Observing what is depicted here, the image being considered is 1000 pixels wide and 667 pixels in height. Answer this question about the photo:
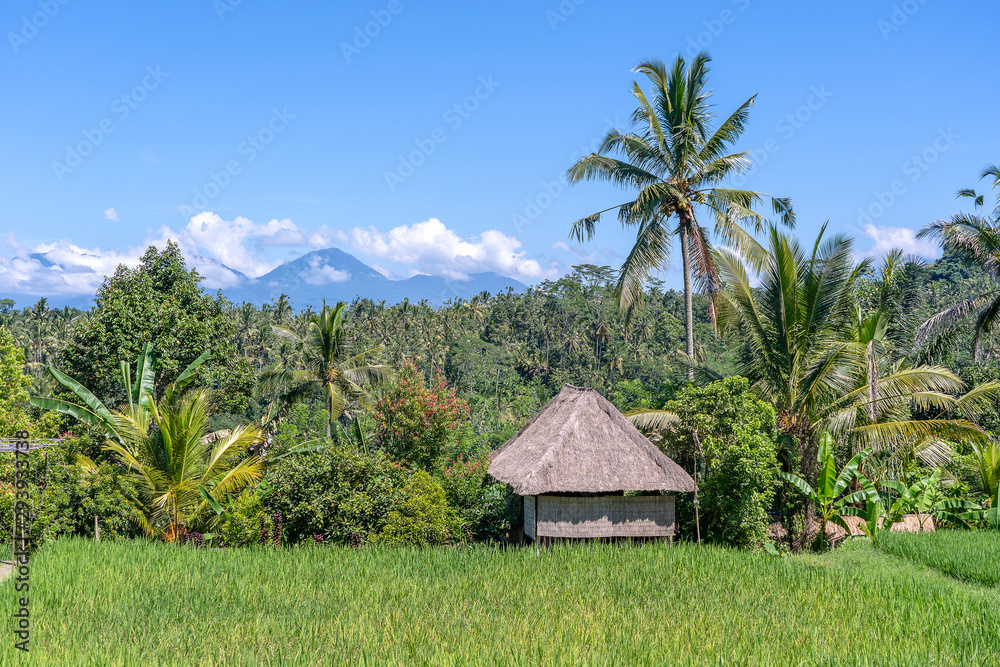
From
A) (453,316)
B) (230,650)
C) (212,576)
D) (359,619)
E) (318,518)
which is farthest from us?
(453,316)

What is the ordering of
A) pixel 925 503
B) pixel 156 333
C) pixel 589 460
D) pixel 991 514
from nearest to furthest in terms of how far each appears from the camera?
pixel 589 460 → pixel 991 514 → pixel 925 503 → pixel 156 333

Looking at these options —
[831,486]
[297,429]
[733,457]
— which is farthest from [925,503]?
[297,429]

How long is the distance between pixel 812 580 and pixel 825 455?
3560 millimetres

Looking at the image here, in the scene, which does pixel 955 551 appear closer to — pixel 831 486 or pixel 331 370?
pixel 831 486

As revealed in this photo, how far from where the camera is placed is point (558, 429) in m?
12.2

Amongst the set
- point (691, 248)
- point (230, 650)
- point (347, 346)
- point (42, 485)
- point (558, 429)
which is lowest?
point (230, 650)

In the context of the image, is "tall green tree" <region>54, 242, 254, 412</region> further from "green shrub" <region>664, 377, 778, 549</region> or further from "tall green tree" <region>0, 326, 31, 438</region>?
"green shrub" <region>664, 377, 778, 549</region>

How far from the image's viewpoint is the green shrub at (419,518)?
11.1 meters

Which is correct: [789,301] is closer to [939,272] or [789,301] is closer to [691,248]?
[691,248]

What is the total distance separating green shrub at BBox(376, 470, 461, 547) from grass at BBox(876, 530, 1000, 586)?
274 inches

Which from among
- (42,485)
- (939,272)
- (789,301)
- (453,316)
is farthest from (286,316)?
(939,272)

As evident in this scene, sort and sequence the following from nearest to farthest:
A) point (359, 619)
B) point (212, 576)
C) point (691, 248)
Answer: point (359, 619)
point (212, 576)
point (691, 248)

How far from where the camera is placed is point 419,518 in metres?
11.3

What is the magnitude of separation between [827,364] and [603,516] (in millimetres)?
4522
